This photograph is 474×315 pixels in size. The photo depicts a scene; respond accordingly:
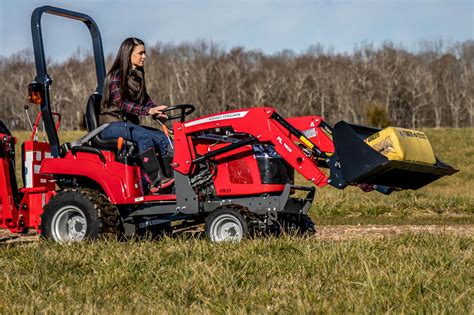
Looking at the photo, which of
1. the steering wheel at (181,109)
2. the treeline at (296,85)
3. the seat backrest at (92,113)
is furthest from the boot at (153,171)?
the treeline at (296,85)

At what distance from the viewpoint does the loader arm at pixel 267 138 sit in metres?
7.36

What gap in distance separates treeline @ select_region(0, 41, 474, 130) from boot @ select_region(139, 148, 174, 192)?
68731 mm

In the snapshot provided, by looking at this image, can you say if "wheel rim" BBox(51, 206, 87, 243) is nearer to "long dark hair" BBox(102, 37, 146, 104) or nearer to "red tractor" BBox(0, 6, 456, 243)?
"red tractor" BBox(0, 6, 456, 243)

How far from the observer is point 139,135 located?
8180mm

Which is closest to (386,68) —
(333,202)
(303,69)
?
(303,69)

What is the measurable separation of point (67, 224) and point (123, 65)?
5.85ft

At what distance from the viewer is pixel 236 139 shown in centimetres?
812

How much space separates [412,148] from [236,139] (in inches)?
75.8

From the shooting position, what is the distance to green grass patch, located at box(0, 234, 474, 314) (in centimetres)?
418

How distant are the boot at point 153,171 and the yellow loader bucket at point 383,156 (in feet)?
6.42

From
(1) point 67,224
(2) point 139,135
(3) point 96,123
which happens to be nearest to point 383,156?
(2) point 139,135

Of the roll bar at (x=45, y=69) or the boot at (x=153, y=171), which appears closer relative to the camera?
the boot at (x=153, y=171)

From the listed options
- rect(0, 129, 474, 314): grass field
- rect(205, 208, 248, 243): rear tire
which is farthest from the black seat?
rect(0, 129, 474, 314): grass field

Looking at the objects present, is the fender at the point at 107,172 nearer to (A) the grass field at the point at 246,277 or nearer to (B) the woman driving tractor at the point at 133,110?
(B) the woman driving tractor at the point at 133,110
